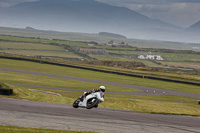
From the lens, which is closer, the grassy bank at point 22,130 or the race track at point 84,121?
the grassy bank at point 22,130

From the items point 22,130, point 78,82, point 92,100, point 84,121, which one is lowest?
point 78,82

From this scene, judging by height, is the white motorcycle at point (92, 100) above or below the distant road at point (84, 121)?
above

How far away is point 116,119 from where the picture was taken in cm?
2281

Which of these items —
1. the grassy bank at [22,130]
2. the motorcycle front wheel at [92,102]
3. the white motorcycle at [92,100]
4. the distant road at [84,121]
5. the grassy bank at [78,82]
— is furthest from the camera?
the grassy bank at [78,82]

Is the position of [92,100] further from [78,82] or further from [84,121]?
[78,82]

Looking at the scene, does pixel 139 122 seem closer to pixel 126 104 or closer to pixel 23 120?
pixel 23 120

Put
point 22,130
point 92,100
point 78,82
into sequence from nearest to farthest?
point 22,130, point 92,100, point 78,82

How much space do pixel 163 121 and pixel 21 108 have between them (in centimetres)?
1030

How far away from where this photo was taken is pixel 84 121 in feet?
69.0

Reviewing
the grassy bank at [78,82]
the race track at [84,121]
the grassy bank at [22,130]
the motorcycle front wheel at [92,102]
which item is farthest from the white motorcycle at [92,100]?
the grassy bank at [78,82]

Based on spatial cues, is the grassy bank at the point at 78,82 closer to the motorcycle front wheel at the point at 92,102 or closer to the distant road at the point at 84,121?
the distant road at the point at 84,121

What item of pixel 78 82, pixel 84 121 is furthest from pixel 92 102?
pixel 78 82

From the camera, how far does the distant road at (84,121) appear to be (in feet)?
62.7

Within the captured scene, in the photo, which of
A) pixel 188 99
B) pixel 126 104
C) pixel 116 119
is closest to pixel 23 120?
pixel 116 119
